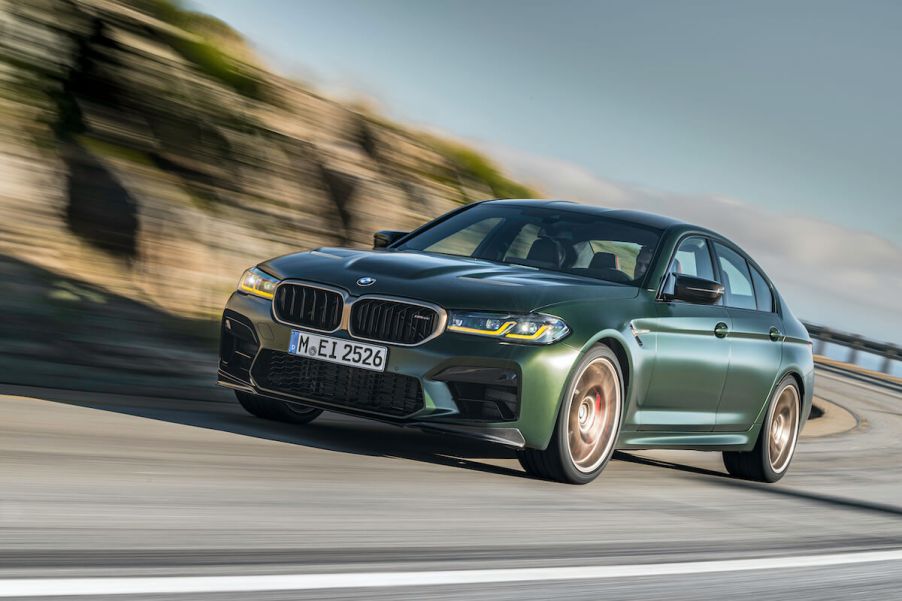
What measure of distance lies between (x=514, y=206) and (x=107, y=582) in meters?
5.03

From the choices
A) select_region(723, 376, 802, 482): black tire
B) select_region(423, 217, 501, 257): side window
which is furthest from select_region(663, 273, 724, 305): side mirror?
select_region(723, 376, 802, 482): black tire

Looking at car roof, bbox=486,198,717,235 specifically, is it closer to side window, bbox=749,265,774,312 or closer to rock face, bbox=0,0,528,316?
side window, bbox=749,265,774,312

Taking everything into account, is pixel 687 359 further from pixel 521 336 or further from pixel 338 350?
pixel 338 350

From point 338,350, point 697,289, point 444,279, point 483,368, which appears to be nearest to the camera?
point 483,368

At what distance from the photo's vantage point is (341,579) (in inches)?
145

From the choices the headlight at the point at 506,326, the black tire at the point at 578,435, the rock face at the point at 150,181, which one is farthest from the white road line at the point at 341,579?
the rock face at the point at 150,181

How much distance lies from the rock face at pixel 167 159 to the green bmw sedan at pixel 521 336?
14.0 ft

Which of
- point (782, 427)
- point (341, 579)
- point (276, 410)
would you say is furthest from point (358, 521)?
point (782, 427)

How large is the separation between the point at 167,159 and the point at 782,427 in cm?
748

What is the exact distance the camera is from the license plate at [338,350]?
5980 millimetres

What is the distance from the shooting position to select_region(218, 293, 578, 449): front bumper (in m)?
5.87

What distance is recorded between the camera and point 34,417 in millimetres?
5941

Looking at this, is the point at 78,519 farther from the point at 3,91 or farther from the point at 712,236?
the point at 3,91

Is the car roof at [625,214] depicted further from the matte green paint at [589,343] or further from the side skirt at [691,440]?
the side skirt at [691,440]
